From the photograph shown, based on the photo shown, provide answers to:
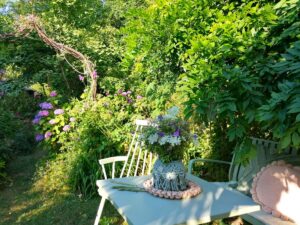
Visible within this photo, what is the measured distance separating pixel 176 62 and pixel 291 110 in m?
1.58

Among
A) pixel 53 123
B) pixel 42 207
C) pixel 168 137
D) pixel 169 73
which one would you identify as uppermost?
pixel 169 73

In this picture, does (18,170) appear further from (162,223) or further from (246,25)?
(246,25)

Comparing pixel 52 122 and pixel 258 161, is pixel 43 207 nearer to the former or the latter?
pixel 52 122

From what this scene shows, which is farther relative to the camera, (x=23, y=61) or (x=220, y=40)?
(x=23, y=61)

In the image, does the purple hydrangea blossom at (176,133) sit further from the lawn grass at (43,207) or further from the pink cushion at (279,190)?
the lawn grass at (43,207)

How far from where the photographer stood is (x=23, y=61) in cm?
566

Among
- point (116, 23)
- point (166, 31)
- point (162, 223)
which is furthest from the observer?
point (116, 23)

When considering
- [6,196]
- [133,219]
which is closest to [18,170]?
[6,196]

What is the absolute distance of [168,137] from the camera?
204cm

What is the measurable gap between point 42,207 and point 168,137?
2343 mm

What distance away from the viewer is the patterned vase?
210 centimetres

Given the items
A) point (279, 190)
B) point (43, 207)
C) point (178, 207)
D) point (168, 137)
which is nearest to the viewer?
point (178, 207)

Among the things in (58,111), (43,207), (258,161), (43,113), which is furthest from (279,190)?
(43,113)

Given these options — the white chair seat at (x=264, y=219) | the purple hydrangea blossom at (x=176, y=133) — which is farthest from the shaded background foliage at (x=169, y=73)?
the white chair seat at (x=264, y=219)
